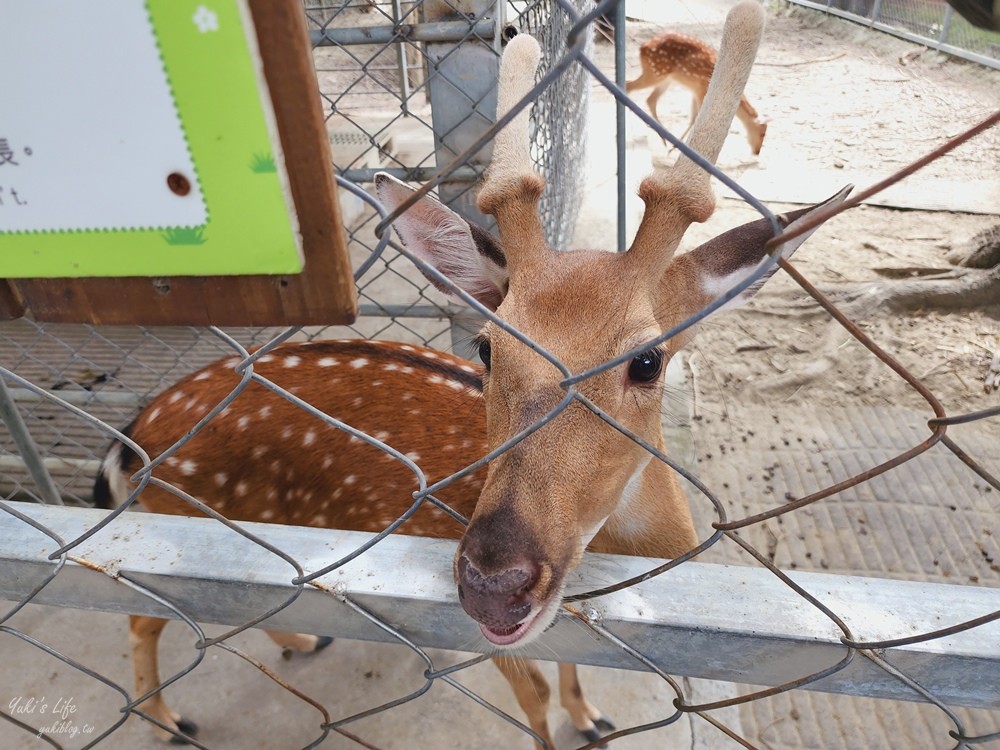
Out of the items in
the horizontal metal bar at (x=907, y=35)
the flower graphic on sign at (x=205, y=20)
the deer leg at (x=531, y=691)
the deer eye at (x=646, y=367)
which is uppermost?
the flower graphic on sign at (x=205, y=20)

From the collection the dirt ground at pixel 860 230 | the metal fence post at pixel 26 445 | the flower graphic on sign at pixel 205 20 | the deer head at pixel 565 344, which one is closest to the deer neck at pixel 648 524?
the deer head at pixel 565 344

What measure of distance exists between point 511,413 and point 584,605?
0.41m

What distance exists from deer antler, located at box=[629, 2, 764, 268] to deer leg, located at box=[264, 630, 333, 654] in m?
1.83

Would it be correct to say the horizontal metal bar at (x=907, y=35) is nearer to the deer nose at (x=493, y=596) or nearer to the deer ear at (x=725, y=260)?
the deer ear at (x=725, y=260)

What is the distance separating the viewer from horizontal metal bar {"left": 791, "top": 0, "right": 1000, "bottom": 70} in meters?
9.13

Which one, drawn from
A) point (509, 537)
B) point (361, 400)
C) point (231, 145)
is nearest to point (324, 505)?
point (361, 400)

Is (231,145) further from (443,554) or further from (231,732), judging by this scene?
(231,732)

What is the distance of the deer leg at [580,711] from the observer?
2049mm

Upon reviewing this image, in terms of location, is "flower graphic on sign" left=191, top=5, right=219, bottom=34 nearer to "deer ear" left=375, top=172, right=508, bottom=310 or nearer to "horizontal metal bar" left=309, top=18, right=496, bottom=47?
"deer ear" left=375, top=172, right=508, bottom=310

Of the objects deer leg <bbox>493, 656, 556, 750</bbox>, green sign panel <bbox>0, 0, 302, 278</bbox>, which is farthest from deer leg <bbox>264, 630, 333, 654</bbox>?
green sign panel <bbox>0, 0, 302, 278</bbox>

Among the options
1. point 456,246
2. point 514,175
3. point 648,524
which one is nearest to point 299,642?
point 648,524

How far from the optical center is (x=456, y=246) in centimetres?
159

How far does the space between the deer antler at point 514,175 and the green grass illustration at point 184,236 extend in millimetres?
917

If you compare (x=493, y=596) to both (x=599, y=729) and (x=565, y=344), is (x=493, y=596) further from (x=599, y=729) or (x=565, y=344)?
(x=599, y=729)
